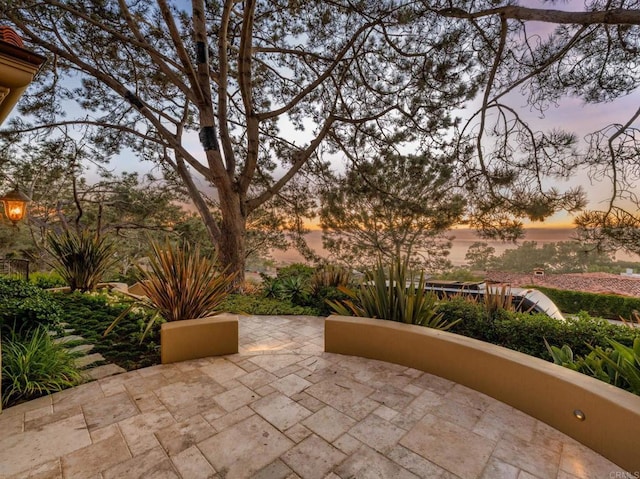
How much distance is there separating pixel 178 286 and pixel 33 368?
125cm

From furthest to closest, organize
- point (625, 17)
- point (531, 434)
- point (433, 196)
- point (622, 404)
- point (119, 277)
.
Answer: point (119, 277)
point (433, 196)
point (625, 17)
point (531, 434)
point (622, 404)

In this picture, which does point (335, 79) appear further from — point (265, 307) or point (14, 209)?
point (14, 209)

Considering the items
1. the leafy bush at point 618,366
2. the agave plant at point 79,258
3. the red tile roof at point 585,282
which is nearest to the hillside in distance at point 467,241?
the red tile roof at point 585,282

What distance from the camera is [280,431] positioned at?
1809 millimetres

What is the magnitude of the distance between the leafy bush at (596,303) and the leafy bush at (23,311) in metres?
13.3

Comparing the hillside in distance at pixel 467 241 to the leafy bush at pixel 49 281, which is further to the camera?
the leafy bush at pixel 49 281

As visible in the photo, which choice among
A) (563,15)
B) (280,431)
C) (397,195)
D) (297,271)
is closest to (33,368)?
(280,431)

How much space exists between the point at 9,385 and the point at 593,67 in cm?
691

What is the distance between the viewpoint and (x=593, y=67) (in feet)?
11.3

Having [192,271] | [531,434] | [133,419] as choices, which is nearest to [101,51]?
[192,271]

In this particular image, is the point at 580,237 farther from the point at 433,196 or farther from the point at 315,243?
the point at 315,243

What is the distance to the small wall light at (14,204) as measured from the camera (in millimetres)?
5043

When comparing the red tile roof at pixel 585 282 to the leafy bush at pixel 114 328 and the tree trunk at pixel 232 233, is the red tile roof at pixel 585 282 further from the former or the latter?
the leafy bush at pixel 114 328

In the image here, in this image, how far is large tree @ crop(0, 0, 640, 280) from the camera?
3.50 m
